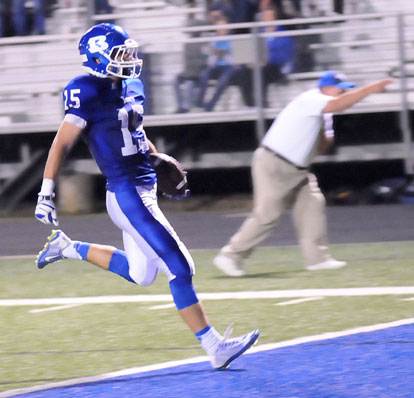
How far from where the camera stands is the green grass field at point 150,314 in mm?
6090

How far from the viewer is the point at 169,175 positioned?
20.3 ft

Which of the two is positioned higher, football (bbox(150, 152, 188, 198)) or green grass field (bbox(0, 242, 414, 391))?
football (bbox(150, 152, 188, 198))

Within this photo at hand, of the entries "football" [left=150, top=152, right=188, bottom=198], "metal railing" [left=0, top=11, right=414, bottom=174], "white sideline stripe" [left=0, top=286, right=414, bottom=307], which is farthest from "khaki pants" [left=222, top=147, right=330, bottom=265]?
"metal railing" [left=0, top=11, right=414, bottom=174]

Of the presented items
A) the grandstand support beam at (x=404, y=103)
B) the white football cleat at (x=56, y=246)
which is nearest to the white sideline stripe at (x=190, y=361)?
the white football cleat at (x=56, y=246)

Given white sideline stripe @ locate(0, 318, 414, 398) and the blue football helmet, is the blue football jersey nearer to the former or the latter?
the blue football helmet

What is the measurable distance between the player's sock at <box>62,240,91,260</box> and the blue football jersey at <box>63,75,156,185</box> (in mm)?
866

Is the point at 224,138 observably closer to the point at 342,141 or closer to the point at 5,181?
the point at 342,141

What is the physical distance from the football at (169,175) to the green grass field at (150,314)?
2.91 ft

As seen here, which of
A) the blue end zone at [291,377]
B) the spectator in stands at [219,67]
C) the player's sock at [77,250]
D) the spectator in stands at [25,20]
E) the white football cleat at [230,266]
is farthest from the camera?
the spectator in stands at [25,20]

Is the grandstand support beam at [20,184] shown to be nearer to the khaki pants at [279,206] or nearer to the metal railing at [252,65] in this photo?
the metal railing at [252,65]

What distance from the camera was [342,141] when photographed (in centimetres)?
1502

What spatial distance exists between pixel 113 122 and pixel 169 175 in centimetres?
60

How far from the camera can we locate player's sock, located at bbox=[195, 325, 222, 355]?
5637mm

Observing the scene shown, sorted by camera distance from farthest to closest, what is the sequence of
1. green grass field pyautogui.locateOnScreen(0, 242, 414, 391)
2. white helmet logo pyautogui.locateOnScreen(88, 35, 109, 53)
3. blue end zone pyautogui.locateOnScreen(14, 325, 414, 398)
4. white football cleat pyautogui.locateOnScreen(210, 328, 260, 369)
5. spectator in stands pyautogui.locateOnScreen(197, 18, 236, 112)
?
spectator in stands pyautogui.locateOnScreen(197, 18, 236, 112)
green grass field pyautogui.locateOnScreen(0, 242, 414, 391)
white helmet logo pyautogui.locateOnScreen(88, 35, 109, 53)
white football cleat pyautogui.locateOnScreen(210, 328, 260, 369)
blue end zone pyautogui.locateOnScreen(14, 325, 414, 398)
